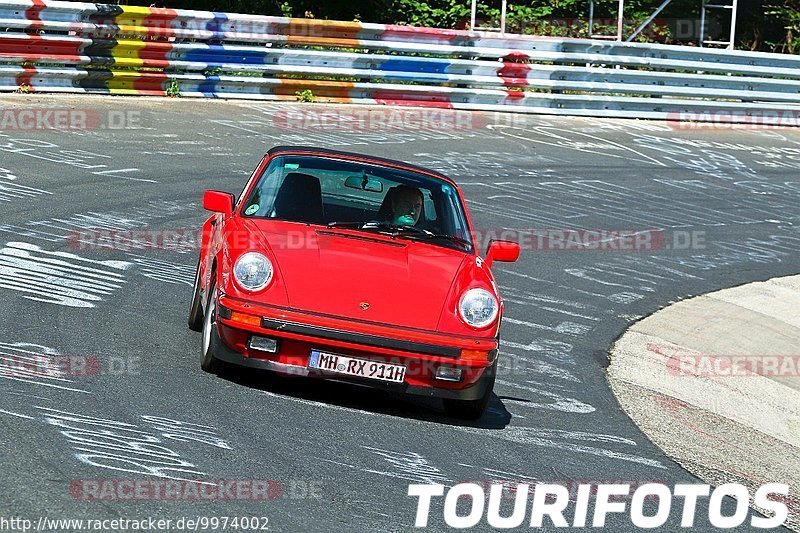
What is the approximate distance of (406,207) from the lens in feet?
27.3

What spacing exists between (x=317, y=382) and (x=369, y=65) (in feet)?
44.2

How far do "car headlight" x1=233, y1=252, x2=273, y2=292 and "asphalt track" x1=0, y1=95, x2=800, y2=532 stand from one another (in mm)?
561

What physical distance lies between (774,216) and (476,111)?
588 cm

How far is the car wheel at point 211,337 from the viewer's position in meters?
7.23

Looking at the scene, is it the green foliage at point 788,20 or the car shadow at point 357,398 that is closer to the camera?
the car shadow at point 357,398

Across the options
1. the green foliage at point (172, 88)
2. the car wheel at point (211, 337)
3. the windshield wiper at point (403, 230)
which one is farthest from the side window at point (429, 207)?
the green foliage at point (172, 88)

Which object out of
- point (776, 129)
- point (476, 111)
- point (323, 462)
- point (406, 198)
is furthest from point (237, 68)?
point (323, 462)

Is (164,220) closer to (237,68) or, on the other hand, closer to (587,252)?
(587,252)

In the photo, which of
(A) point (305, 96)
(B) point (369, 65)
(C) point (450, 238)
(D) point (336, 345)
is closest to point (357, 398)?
(D) point (336, 345)

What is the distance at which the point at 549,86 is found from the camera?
21.5 metres

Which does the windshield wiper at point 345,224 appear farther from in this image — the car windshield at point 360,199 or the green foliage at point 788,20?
the green foliage at point 788,20

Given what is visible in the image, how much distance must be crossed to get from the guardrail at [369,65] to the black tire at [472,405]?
11.6 m

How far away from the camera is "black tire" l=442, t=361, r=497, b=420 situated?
734 centimetres

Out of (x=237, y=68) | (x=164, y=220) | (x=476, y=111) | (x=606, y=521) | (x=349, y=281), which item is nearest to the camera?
(x=606, y=521)
